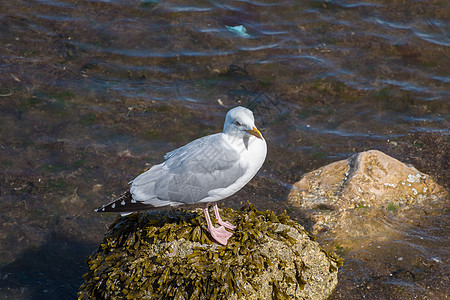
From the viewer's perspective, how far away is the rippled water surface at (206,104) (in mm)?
6500

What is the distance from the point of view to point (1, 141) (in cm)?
835

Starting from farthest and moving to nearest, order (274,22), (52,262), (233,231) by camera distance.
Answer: (274,22) → (52,262) → (233,231)

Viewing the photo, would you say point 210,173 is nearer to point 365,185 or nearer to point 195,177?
point 195,177

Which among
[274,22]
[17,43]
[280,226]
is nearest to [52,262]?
[280,226]

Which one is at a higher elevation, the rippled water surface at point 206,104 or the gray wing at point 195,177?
the gray wing at point 195,177

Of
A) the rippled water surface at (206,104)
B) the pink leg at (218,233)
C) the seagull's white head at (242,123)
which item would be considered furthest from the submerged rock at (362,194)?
the seagull's white head at (242,123)

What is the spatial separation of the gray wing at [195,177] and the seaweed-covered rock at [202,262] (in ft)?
1.25

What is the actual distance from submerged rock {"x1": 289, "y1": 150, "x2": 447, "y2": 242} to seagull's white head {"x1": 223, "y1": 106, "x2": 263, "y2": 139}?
2.43m

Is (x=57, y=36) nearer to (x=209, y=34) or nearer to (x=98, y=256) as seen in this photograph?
(x=209, y=34)

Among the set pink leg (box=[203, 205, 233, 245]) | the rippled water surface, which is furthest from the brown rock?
pink leg (box=[203, 205, 233, 245])

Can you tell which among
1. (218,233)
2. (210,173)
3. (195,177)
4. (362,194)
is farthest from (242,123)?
(362,194)

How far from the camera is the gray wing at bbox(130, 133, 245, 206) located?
4922 mm

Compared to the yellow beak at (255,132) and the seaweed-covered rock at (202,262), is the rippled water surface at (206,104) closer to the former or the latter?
the seaweed-covered rock at (202,262)

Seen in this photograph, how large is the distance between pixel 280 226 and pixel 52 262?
3.24 meters
